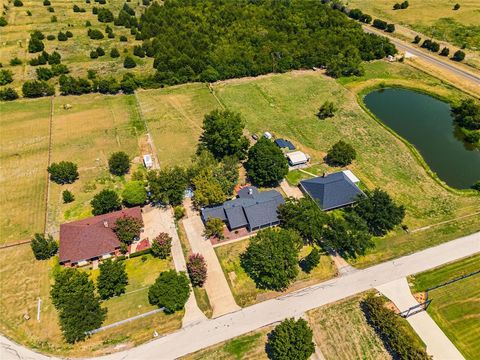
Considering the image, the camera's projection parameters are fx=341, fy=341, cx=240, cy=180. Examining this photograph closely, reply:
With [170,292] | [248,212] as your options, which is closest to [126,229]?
[170,292]

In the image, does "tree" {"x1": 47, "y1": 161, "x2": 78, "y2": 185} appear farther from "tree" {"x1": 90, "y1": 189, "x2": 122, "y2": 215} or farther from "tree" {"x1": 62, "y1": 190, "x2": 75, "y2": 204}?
"tree" {"x1": 90, "y1": 189, "x2": 122, "y2": 215}

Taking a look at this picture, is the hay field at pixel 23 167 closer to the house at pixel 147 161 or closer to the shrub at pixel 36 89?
the shrub at pixel 36 89

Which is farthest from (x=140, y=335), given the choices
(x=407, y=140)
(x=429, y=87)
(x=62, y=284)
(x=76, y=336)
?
(x=429, y=87)

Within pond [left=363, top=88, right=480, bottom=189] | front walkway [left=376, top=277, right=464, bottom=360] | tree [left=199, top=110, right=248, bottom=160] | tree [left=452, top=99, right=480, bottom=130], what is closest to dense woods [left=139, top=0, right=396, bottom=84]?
pond [left=363, top=88, right=480, bottom=189]

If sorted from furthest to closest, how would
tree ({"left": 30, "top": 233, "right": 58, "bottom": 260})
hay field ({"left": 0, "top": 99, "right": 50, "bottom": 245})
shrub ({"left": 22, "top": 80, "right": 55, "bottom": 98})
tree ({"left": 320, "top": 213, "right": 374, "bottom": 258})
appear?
shrub ({"left": 22, "top": 80, "right": 55, "bottom": 98})
hay field ({"left": 0, "top": 99, "right": 50, "bottom": 245})
tree ({"left": 30, "top": 233, "right": 58, "bottom": 260})
tree ({"left": 320, "top": 213, "right": 374, "bottom": 258})

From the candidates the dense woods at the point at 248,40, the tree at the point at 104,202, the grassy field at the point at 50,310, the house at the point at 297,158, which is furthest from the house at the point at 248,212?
the dense woods at the point at 248,40

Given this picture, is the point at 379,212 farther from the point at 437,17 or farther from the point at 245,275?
the point at 437,17
